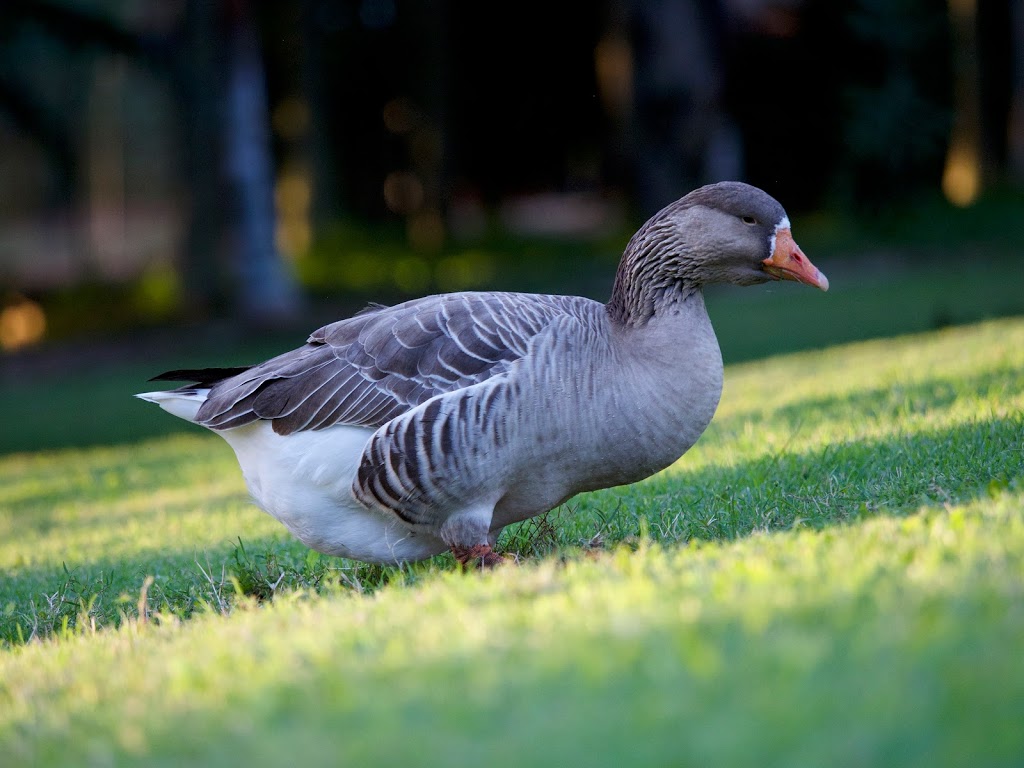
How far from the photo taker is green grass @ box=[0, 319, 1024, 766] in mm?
2428

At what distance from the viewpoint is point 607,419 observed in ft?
15.4

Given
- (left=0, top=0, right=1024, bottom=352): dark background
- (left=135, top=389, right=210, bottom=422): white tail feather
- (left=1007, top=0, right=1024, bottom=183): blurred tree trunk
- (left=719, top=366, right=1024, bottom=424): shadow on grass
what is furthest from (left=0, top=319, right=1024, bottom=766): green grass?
(left=1007, top=0, right=1024, bottom=183): blurred tree trunk

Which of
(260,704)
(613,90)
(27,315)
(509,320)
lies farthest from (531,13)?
(260,704)

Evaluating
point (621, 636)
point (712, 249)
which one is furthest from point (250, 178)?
point (621, 636)

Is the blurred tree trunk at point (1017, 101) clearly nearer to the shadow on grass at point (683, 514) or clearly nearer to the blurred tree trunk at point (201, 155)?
the blurred tree trunk at point (201, 155)

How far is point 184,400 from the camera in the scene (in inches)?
216

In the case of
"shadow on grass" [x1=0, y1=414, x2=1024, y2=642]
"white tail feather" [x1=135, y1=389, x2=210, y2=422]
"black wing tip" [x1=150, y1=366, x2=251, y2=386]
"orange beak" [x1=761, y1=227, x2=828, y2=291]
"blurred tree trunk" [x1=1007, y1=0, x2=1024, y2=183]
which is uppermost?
"blurred tree trunk" [x1=1007, y1=0, x2=1024, y2=183]

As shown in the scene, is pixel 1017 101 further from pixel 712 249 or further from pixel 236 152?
pixel 712 249

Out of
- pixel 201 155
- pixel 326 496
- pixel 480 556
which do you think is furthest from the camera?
pixel 201 155

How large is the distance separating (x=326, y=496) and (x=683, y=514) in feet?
5.27

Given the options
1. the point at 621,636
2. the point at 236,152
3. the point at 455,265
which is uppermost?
the point at 236,152

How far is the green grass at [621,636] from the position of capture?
95.6 inches

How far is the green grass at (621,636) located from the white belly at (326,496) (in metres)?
0.17

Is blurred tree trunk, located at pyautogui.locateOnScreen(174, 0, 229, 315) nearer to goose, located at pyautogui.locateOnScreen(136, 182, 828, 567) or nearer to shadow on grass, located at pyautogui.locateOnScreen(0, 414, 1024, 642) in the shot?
shadow on grass, located at pyautogui.locateOnScreen(0, 414, 1024, 642)
